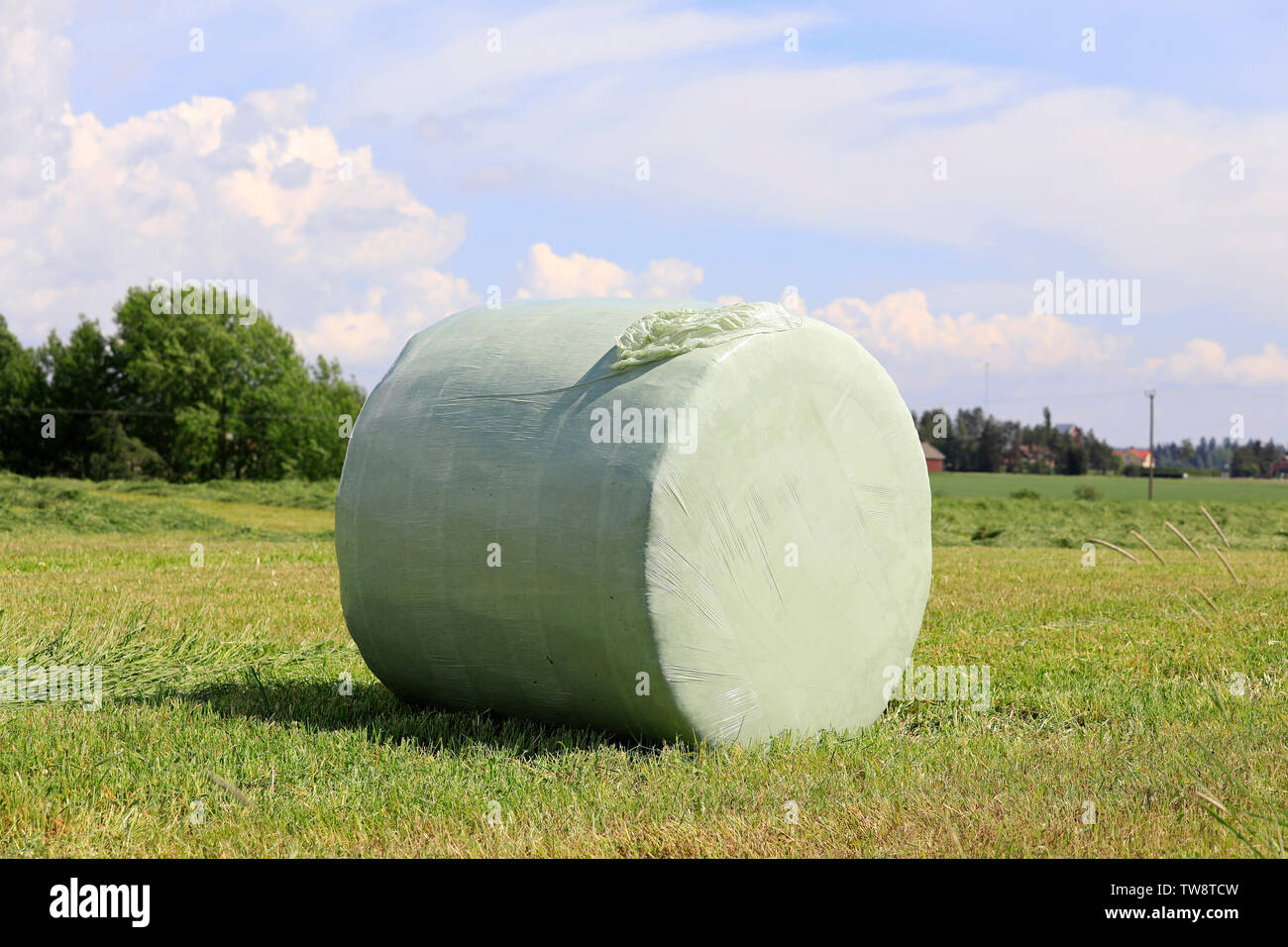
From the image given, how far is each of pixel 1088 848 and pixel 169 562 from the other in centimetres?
1659

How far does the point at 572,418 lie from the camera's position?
6.18 metres

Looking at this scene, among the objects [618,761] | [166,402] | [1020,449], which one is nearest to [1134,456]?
[1020,449]

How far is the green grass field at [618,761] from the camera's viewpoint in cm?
492

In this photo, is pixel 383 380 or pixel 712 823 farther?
pixel 383 380

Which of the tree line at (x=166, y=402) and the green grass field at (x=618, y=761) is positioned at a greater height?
the tree line at (x=166, y=402)

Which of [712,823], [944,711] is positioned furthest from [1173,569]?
[712,823]

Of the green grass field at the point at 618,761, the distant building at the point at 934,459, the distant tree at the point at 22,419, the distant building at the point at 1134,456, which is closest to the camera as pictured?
the green grass field at the point at 618,761

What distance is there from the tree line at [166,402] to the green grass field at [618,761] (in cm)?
5084

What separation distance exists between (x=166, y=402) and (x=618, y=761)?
60.1 meters

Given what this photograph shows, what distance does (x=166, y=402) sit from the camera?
60.4m

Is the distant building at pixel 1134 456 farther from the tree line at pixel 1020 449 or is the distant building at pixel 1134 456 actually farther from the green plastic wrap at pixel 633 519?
the green plastic wrap at pixel 633 519

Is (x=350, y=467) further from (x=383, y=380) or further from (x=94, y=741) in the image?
(x=94, y=741)

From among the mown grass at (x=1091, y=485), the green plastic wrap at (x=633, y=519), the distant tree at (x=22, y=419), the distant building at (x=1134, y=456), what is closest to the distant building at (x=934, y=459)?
the mown grass at (x=1091, y=485)

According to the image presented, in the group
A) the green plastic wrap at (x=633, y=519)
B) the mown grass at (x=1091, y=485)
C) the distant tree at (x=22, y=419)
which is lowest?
the mown grass at (x=1091, y=485)
